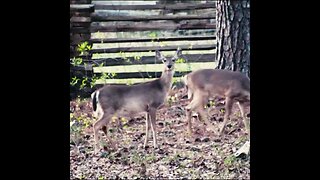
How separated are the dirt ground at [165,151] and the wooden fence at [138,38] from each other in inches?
76.1

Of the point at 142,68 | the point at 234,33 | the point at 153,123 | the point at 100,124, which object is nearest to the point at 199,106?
the point at 153,123

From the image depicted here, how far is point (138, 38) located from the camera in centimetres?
931

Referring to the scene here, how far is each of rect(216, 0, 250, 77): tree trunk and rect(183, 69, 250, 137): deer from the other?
78cm

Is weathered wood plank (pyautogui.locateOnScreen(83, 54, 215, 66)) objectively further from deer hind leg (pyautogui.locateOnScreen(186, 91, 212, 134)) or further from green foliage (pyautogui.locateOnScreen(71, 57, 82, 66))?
deer hind leg (pyautogui.locateOnScreen(186, 91, 212, 134))

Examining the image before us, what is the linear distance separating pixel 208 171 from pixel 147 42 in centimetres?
532

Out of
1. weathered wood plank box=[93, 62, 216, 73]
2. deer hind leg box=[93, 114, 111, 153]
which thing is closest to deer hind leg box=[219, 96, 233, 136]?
deer hind leg box=[93, 114, 111, 153]

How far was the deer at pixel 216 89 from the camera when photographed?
5.25m

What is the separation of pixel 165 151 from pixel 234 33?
1.57 metres

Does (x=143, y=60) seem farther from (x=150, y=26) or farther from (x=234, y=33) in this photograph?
(x=234, y=33)

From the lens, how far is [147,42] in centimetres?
999

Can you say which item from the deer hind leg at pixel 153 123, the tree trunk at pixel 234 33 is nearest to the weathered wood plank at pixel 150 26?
the tree trunk at pixel 234 33
